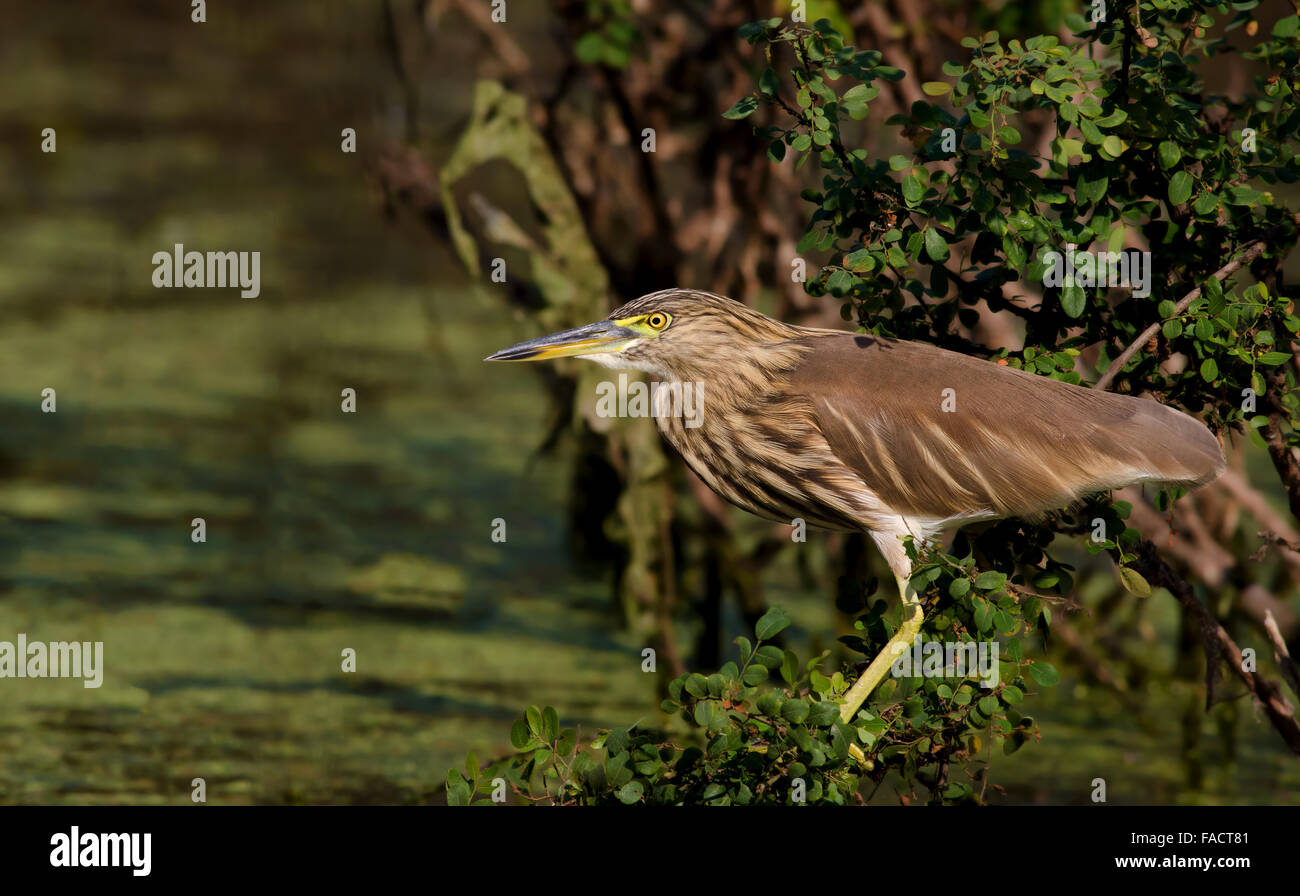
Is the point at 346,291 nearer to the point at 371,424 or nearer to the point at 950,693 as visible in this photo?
the point at 371,424

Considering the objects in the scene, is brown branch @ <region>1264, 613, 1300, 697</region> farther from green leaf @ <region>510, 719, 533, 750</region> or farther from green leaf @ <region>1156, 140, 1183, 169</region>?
green leaf @ <region>510, 719, 533, 750</region>

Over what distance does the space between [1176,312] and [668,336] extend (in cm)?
103

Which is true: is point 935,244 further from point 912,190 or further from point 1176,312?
point 1176,312

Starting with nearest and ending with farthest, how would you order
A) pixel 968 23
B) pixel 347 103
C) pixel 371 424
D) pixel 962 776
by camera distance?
pixel 962 776 → pixel 968 23 → pixel 371 424 → pixel 347 103

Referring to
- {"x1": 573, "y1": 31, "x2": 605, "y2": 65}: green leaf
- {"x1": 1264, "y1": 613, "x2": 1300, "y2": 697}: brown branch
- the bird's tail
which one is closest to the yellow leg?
the bird's tail

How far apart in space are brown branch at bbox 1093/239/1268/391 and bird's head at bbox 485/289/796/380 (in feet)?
2.41

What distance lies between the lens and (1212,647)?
3428mm

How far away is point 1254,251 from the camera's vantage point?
3.16 metres

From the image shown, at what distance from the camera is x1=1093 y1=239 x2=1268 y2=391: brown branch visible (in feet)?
9.96

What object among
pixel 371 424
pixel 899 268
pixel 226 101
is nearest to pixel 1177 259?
pixel 899 268

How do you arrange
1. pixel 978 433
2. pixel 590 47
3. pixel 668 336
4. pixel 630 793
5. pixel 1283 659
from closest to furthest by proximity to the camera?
pixel 630 793, pixel 978 433, pixel 668 336, pixel 1283 659, pixel 590 47

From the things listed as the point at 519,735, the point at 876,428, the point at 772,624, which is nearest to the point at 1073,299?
the point at 876,428

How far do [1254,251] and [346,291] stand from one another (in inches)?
332

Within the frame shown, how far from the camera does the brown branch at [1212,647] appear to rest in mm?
3227
